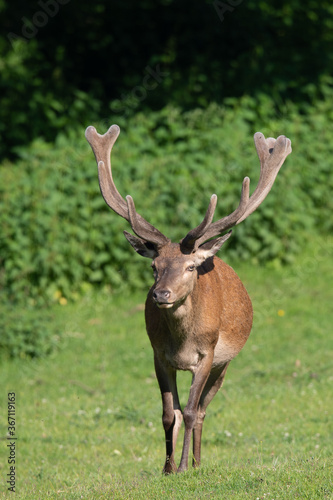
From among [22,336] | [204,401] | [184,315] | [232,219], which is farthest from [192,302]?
[22,336]

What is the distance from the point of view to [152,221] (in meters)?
11.9

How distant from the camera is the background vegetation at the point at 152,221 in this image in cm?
754

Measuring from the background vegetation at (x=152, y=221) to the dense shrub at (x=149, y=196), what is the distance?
0.03 meters

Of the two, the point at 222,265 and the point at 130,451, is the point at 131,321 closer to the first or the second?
the point at 130,451

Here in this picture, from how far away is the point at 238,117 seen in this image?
13414 mm

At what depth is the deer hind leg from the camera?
20.7 feet

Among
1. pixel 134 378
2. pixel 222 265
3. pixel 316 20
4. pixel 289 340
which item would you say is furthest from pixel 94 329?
pixel 316 20

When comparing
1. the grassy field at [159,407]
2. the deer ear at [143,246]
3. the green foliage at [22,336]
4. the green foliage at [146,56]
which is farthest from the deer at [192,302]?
the green foliage at [146,56]

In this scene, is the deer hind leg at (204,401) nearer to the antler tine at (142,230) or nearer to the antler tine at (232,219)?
the antler tine at (232,219)

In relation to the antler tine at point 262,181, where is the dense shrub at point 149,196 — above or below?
below

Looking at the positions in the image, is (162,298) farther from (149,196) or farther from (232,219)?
(149,196)

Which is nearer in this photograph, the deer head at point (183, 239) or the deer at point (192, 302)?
the deer head at point (183, 239)

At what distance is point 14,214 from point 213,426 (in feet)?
16.4

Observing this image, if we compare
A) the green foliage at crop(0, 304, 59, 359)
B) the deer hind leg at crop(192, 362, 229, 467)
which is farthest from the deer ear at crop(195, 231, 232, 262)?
the green foliage at crop(0, 304, 59, 359)
